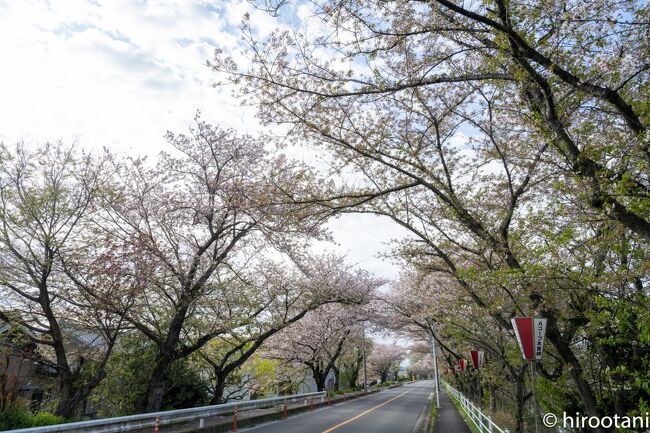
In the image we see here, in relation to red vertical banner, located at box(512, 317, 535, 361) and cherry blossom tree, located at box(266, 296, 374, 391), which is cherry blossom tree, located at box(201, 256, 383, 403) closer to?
cherry blossom tree, located at box(266, 296, 374, 391)

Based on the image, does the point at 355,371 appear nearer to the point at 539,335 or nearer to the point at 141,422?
the point at 141,422

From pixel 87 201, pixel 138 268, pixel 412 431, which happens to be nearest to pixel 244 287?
pixel 138 268

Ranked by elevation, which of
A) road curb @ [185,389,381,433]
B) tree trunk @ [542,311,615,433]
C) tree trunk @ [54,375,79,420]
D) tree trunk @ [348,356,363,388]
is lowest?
tree trunk @ [348,356,363,388]

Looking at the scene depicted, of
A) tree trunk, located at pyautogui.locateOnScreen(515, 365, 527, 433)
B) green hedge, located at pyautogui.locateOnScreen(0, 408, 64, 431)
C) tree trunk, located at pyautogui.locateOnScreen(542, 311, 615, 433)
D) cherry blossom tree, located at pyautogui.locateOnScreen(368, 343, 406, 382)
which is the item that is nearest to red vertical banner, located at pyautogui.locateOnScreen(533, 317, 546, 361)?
tree trunk, located at pyautogui.locateOnScreen(542, 311, 615, 433)

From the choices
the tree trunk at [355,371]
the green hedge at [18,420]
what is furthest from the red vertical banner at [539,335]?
the tree trunk at [355,371]

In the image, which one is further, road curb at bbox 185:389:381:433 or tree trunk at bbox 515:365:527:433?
tree trunk at bbox 515:365:527:433

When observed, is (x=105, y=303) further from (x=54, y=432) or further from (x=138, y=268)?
(x=54, y=432)

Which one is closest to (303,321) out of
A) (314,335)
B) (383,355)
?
(314,335)

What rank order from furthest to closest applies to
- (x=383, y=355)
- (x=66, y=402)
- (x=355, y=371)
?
(x=383, y=355) → (x=355, y=371) → (x=66, y=402)

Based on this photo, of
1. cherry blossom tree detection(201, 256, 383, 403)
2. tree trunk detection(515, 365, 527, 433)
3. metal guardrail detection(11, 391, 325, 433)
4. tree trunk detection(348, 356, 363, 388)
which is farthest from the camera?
tree trunk detection(348, 356, 363, 388)

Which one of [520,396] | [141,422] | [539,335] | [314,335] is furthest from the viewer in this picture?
[314,335]

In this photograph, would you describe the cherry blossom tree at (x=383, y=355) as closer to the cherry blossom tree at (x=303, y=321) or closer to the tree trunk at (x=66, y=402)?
the cherry blossom tree at (x=303, y=321)

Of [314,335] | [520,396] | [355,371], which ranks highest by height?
[314,335]

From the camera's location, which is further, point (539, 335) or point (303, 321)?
point (303, 321)
